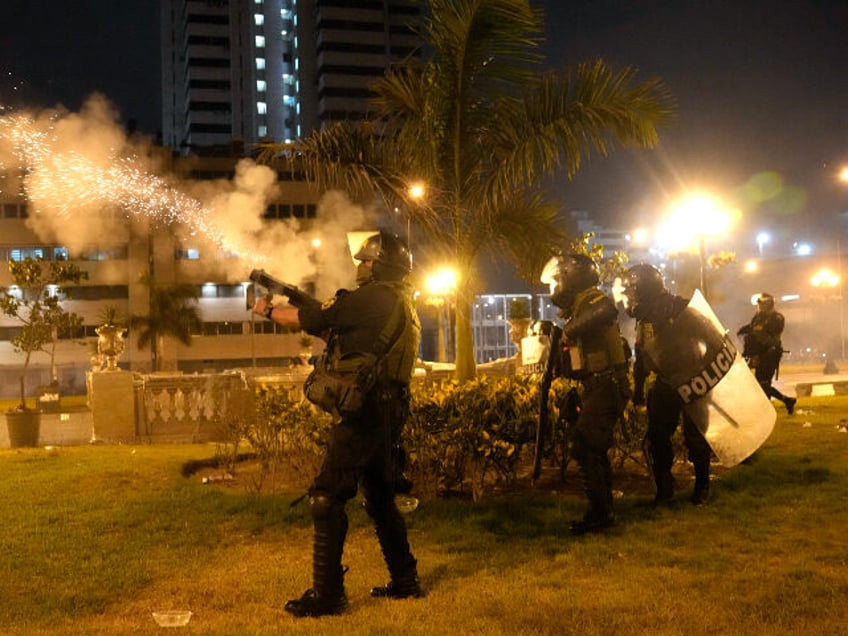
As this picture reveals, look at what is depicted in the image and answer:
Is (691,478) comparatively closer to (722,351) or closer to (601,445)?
(722,351)

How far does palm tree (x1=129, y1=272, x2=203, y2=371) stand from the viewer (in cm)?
4397

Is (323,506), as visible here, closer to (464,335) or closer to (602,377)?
(602,377)

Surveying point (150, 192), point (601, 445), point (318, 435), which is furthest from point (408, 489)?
point (150, 192)

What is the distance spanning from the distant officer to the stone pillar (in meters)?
8.95

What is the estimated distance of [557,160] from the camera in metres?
9.00

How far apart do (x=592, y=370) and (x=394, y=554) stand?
202 centimetres

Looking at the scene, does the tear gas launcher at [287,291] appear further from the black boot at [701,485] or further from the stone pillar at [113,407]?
the stone pillar at [113,407]

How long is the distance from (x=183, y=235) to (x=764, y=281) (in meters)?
41.3

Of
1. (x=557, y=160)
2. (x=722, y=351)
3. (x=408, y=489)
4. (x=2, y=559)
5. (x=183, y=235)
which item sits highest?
(x=183, y=235)

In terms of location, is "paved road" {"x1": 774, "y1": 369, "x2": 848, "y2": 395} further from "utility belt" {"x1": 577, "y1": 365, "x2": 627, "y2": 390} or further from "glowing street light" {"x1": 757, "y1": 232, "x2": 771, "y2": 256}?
"glowing street light" {"x1": 757, "y1": 232, "x2": 771, "y2": 256}

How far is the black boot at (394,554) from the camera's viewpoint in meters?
→ 4.51

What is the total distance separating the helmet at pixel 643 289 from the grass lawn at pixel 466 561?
59.9 inches

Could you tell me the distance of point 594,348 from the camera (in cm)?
579

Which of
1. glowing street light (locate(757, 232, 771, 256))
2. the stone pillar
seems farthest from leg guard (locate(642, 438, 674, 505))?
glowing street light (locate(757, 232, 771, 256))
